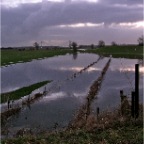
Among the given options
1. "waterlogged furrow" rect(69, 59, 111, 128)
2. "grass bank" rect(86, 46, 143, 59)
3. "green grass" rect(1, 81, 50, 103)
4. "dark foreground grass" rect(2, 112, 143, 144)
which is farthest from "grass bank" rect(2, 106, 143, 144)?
"grass bank" rect(86, 46, 143, 59)

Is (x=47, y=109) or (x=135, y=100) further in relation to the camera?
(x=47, y=109)

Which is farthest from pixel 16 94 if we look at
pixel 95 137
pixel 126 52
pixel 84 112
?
pixel 126 52

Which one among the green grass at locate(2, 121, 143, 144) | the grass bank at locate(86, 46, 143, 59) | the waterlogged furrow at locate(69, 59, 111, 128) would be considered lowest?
the waterlogged furrow at locate(69, 59, 111, 128)

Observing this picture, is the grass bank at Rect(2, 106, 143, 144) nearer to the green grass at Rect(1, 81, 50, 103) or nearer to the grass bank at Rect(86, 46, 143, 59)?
the green grass at Rect(1, 81, 50, 103)

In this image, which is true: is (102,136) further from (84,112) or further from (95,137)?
(84,112)

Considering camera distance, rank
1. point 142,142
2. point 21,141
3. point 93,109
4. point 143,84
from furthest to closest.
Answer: point 143,84, point 93,109, point 21,141, point 142,142

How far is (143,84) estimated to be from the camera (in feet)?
130

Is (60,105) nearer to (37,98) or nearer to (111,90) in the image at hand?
(37,98)

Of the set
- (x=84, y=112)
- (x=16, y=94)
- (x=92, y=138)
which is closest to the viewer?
(x=92, y=138)

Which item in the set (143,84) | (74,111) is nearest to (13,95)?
(74,111)

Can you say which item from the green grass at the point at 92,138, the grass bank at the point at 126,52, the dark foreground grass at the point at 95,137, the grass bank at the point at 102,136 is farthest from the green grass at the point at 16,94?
the grass bank at the point at 126,52

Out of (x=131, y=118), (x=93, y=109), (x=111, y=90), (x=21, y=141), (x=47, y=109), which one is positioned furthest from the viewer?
(x=111, y=90)

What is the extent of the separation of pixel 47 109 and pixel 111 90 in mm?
10938

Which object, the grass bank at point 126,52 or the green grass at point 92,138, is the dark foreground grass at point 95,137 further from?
the grass bank at point 126,52
